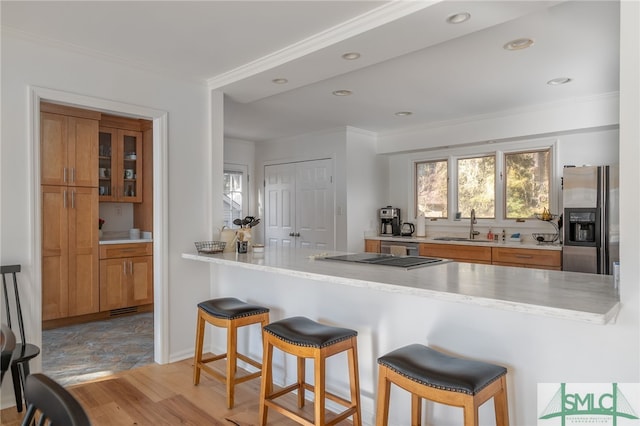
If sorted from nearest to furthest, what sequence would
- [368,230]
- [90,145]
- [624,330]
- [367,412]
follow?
[624,330] → [367,412] → [90,145] → [368,230]

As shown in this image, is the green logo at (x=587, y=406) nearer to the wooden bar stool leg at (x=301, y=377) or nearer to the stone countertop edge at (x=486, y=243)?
the wooden bar stool leg at (x=301, y=377)

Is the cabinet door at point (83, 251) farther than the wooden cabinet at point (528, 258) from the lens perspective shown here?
Yes

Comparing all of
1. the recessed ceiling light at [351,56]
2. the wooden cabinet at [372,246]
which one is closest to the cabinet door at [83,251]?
the recessed ceiling light at [351,56]

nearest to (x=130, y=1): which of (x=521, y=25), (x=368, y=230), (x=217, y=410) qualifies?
(x=521, y=25)

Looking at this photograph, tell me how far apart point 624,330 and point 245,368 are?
8.06ft

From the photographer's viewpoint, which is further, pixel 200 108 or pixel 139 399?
pixel 200 108

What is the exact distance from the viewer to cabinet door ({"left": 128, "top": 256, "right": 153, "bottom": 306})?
454 cm

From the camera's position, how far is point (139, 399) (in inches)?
101

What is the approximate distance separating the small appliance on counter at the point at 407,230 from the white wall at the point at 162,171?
2903 millimetres

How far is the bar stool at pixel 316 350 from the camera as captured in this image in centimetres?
192

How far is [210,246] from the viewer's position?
10.2ft

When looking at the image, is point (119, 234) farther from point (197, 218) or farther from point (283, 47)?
point (283, 47)

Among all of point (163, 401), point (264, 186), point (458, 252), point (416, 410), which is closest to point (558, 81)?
point (458, 252)

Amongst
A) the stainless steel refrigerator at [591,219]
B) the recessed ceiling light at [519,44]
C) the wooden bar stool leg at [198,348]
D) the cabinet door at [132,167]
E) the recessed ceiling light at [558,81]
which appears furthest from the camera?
the cabinet door at [132,167]
